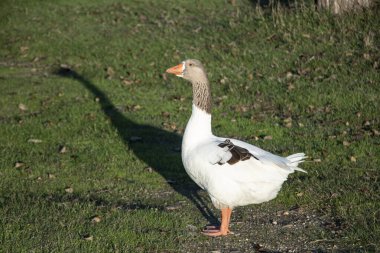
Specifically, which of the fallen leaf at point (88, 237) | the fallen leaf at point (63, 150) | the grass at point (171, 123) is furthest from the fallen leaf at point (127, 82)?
the fallen leaf at point (88, 237)

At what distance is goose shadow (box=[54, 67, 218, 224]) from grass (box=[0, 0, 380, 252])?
0.04 metres

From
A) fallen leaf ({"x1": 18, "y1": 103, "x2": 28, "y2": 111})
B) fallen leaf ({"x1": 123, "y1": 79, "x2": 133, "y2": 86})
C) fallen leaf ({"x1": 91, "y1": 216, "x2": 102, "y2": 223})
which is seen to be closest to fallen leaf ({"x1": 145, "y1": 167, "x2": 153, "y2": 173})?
fallen leaf ({"x1": 91, "y1": 216, "x2": 102, "y2": 223})

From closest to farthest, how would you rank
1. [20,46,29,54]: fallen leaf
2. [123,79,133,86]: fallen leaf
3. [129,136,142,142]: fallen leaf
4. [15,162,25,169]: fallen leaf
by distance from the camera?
[15,162,25,169]: fallen leaf → [129,136,142,142]: fallen leaf → [123,79,133,86]: fallen leaf → [20,46,29,54]: fallen leaf

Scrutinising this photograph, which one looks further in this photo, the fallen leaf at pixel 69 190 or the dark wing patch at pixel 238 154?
the fallen leaf at pixel 69 190

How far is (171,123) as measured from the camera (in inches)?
500

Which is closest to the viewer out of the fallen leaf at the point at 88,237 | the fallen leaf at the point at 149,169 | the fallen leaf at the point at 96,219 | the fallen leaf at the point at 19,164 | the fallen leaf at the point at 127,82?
the fallen leaf at the point at 88,237

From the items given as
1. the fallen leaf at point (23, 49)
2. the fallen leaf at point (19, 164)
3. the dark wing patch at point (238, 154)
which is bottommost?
the fallen leaf at point (23, 49)

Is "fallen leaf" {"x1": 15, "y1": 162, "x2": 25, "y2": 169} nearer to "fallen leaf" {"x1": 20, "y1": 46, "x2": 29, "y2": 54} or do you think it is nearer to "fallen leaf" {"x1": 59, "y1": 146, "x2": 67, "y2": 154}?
"fallen leaf" {"x1": 59, "y1": 146, "x2": 67, "y2": 154}

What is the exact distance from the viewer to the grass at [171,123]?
7859 mm

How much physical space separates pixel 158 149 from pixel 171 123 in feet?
4.38

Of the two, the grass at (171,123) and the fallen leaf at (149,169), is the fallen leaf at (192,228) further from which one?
the fallen leaf at (149,169)

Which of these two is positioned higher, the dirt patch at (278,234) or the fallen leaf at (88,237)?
the dirt patch at (278,234)

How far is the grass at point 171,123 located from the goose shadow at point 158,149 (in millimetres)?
37

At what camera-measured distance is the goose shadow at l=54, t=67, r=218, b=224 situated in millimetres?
9547
